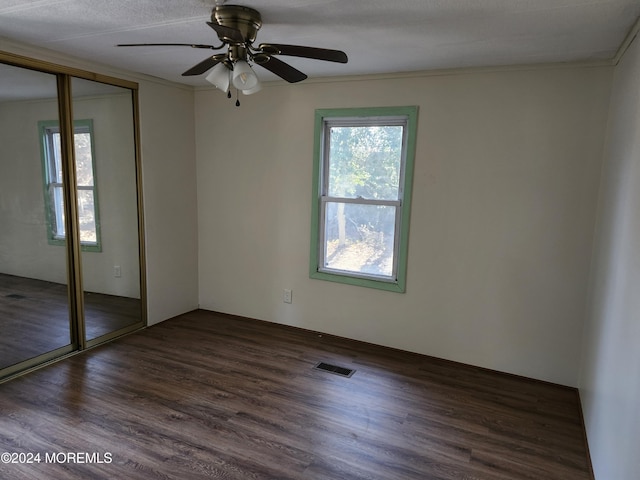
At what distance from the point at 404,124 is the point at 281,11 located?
1.60 m

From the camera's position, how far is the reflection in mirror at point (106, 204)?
3.31m

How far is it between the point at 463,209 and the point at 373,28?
5.07 ft

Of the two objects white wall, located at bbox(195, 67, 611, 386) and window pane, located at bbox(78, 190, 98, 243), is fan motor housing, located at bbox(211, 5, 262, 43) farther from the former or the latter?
window pane, located at bbox(78, 190, 98, 243)

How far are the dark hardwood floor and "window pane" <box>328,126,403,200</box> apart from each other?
54.6 inches

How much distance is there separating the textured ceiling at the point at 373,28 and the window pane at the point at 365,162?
63cm

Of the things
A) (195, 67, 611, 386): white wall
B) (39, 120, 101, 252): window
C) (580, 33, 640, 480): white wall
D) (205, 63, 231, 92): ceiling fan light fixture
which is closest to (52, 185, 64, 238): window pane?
(39, 120, 101, 252): window

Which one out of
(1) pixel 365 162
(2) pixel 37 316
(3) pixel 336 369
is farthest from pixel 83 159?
(3) pixel 336 369

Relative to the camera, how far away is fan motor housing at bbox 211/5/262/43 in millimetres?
1975

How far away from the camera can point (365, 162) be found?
356 centimetres

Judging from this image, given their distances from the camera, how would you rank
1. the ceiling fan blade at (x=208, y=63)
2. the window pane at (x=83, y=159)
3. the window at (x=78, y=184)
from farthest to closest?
the window pane at (x=83, y=159), the window at (x=78, y=184), the ceiling fan blade at (x=208, y=63)

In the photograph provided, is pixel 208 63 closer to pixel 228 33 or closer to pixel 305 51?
pixel 228 33

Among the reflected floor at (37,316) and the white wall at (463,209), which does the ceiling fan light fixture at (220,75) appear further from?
the reflected floor at (37,316)

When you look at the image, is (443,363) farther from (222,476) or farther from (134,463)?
(134,463)

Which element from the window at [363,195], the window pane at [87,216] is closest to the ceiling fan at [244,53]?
the window at [363,195]
